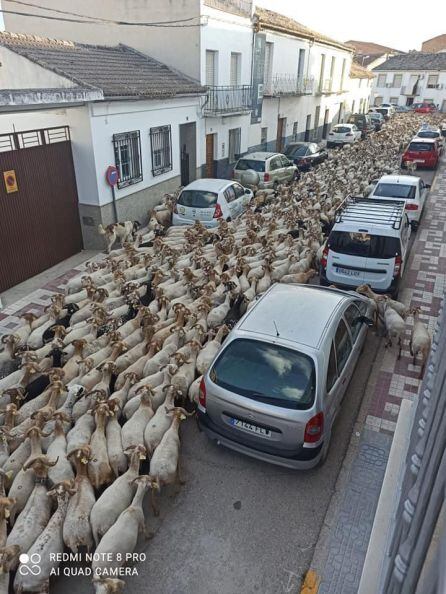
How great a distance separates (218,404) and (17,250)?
824 centimetres

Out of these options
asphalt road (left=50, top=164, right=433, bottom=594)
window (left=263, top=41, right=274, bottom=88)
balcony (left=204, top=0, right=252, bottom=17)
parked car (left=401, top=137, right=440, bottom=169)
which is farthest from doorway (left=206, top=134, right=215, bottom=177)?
asphalt road (left=50, top=164, right=433, bottom=594)

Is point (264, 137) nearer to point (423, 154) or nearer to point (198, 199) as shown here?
point (423, 154)

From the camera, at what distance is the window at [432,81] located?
68625mm

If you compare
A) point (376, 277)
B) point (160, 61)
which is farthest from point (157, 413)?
point (160, 61)

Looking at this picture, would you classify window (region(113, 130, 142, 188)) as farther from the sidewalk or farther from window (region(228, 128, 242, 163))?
the sidewalk

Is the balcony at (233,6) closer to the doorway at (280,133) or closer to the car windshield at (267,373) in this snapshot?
the doorway at (280,133)

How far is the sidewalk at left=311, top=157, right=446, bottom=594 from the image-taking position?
5.07 m

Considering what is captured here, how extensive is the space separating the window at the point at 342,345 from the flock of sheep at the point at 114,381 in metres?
2.15

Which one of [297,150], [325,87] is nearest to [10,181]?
[297,150]

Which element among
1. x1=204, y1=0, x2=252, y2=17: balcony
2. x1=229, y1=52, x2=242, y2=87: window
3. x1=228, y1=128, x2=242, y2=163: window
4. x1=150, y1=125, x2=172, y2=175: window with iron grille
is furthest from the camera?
x1=228, y1=128, x2=242, y2=163: window

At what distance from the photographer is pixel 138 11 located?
18719 mm

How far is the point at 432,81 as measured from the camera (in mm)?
69188

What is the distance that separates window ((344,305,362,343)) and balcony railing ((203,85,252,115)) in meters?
14.8

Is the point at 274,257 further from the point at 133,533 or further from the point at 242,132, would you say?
the point at 242,132
